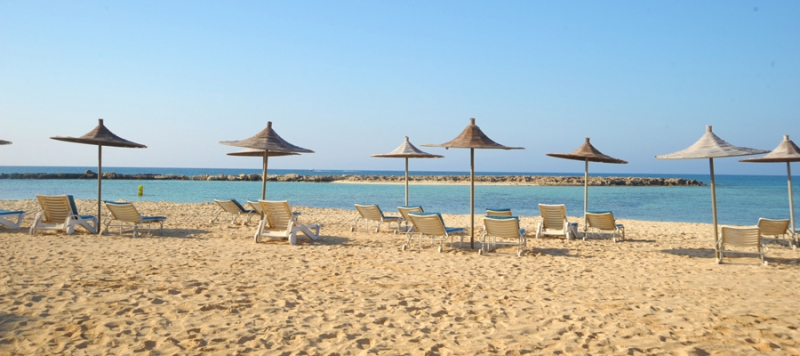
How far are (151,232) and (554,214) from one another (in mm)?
7402

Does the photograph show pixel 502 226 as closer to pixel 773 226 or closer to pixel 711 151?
pixel 711 151

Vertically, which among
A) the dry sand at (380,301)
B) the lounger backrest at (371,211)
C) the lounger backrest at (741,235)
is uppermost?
the lounger backrest at (371,211)

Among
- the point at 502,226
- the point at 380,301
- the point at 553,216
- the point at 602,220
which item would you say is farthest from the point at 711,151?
the point at 380,301

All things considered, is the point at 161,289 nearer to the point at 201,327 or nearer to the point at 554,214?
the point at 201,327

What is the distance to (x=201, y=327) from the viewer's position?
3.58 metres

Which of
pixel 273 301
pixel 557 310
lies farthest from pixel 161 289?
pixel 557 310

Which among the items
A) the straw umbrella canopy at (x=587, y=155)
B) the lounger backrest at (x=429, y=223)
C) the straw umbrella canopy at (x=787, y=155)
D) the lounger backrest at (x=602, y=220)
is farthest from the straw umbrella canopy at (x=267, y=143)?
the straw umbrella canopy at (x=787, y=155)

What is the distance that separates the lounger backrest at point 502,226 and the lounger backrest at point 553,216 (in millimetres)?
1640

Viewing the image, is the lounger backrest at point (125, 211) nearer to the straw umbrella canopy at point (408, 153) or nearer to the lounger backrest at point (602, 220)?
the straw umbrella canopy at point (408, 153)

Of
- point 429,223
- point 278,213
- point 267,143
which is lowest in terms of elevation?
point 429,223

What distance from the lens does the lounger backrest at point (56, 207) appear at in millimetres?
8469

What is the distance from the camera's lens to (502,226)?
24.2 feet

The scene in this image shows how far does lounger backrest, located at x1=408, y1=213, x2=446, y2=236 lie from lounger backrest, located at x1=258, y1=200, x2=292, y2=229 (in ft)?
6.73

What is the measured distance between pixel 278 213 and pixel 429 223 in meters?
2.52
